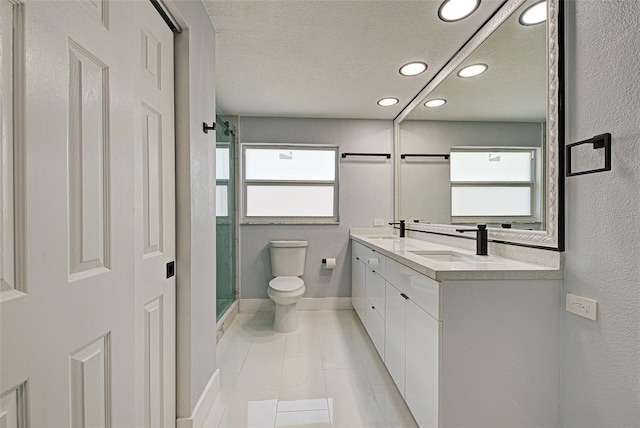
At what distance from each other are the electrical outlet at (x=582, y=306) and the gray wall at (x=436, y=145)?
2.43ft

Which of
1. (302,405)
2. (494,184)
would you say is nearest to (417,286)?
(494,184)

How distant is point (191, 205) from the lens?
151 cm

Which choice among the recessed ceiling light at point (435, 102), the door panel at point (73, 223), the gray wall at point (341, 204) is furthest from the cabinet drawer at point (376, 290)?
the door panel at point (73, 223)

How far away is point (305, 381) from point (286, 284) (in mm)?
1086

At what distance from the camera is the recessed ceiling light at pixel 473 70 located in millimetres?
1999

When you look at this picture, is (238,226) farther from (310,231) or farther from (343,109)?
(343,109)

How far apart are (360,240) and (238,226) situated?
147 centimetres

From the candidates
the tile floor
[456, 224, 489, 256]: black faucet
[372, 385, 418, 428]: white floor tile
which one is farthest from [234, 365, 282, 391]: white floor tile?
[456, 224, 489, 256]: black faucet

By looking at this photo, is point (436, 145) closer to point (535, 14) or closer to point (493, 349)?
point (535, 14)

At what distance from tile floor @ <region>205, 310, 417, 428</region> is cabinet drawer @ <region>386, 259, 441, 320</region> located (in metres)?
0.72

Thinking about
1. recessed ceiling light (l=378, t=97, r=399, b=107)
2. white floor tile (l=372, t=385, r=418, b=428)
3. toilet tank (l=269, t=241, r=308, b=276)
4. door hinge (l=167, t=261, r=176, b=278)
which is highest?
recessed ceiling light (l=378, t=97, r=399, b=107)

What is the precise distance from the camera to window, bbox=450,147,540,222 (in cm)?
162

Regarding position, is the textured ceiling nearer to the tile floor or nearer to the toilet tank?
the toilet tank

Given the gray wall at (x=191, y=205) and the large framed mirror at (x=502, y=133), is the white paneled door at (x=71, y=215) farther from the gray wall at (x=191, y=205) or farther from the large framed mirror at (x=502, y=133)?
the large framed mirror at (x=502, y=133)
